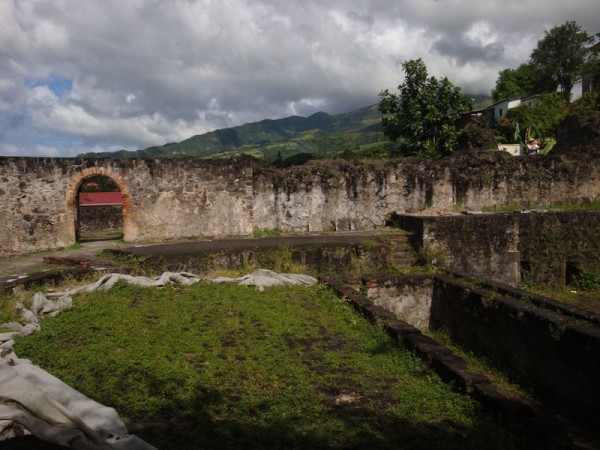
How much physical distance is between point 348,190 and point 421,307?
578cm

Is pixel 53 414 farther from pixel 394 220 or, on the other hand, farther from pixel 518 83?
pixel 518 83

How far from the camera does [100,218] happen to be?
56.8 ft

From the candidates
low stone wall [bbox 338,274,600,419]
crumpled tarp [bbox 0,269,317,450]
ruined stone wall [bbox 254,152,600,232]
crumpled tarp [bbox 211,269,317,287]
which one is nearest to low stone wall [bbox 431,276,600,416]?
low stone wall [bbox 338,274,600,419]

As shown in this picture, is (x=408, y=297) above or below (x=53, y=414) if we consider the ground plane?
below

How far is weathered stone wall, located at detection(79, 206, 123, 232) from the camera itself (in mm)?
17047

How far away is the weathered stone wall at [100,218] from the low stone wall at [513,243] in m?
10.7

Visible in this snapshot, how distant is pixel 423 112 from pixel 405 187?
14.1 metres

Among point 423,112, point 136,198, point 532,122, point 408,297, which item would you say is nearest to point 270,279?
point 408,297

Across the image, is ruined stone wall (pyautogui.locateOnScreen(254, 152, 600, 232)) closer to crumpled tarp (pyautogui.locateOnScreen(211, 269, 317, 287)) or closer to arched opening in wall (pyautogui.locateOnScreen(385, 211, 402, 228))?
arched opening in wall (pyautogui.locateOnScreen(385, 211, 402, 228))

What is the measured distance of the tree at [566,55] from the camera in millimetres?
44531

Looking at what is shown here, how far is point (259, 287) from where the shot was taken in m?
8.70

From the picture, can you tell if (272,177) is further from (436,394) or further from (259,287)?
(436,394)

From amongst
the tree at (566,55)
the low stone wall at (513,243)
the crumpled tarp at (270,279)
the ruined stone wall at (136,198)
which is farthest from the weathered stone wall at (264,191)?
the tree at (566,55)

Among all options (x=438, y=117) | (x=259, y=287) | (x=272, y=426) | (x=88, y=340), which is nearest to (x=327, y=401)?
(x=272, y=426)
